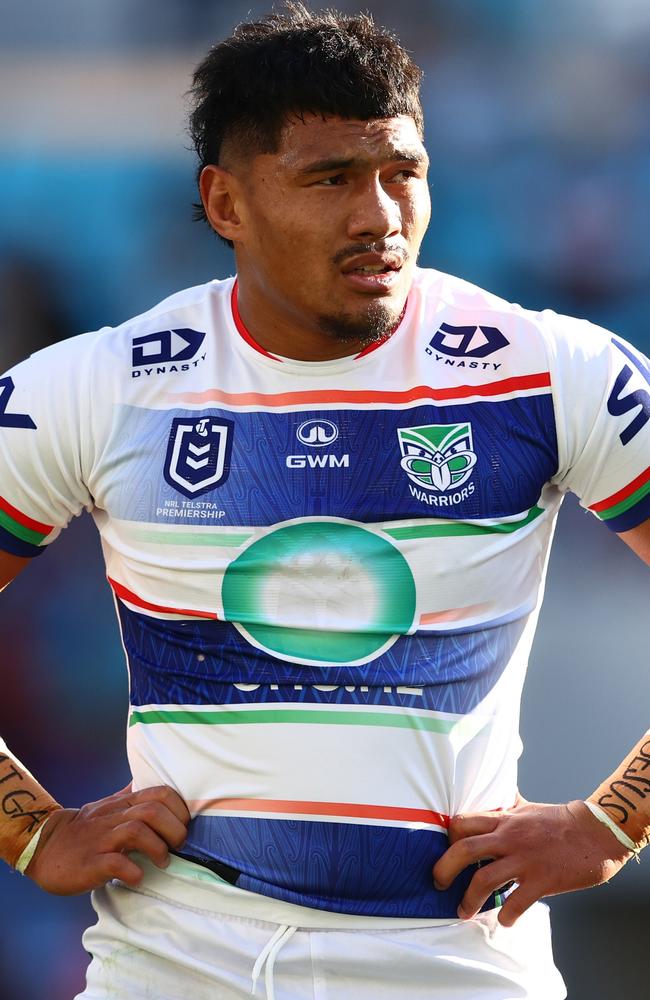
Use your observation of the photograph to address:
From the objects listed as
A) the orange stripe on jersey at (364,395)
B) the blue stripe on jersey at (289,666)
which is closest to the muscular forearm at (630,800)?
the blue stripe on jersey at (289,666)

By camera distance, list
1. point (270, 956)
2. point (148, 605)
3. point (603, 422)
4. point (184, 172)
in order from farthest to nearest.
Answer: point (184, 172) < point (148, 605) < point (603, 422) < point (270, 956)

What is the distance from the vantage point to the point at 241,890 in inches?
79.0

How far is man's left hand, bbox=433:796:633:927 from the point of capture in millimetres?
1994

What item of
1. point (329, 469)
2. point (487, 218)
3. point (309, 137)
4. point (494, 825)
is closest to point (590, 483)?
point (329, 469)

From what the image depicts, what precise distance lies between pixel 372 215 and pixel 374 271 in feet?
→ 0.29

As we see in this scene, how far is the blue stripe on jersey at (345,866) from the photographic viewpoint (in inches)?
78.0

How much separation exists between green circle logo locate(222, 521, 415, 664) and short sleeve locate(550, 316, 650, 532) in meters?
0.34

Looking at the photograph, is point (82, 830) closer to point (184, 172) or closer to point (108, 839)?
point (108, 839)

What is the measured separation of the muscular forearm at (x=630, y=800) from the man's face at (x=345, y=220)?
83cm

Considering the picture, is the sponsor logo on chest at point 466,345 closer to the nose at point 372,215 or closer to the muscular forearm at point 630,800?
the nose at point 372,215

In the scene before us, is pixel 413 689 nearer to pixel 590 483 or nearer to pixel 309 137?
pixel 590 483

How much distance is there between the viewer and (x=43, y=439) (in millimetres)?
2184

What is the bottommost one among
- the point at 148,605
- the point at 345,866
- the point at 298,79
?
the point at 345,866

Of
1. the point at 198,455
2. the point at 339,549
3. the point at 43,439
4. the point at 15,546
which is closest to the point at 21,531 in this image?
the point at 15,546
